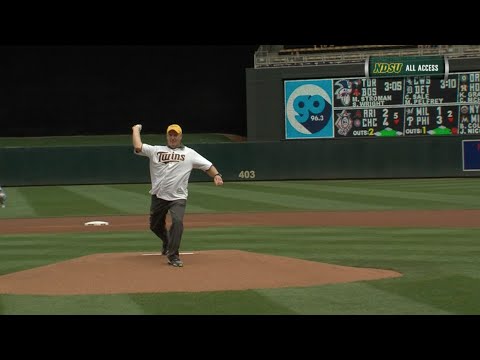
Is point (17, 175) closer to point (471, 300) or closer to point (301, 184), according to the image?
point (301, 184)

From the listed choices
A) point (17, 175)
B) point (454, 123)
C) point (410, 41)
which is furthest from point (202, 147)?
point (410, 41)

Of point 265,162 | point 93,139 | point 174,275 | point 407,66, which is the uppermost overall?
point 407,66

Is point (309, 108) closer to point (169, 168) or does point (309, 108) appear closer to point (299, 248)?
point (299, 248)

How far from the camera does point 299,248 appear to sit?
1209 centimetres

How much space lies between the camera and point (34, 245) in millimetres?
13047

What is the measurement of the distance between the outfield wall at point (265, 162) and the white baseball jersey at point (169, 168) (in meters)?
22.7

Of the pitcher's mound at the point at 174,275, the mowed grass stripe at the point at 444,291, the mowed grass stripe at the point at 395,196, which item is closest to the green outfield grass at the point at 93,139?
the mowed grass stripe at the point at 395,196

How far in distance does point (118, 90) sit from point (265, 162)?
34.9ft

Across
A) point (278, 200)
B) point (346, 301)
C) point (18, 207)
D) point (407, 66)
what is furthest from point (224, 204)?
point (346, 301)

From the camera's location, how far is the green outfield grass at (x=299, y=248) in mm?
7352

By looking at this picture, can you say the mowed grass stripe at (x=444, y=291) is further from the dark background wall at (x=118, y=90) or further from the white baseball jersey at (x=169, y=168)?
the dark background wall at (x=118, y=90)


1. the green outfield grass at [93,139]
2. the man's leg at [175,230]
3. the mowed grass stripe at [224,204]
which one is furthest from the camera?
the green outfield grass at [93,139]

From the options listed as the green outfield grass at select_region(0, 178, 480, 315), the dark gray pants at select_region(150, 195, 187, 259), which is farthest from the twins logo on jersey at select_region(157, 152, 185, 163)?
the green outfield grass at select_region(0, 178, 480, 315)

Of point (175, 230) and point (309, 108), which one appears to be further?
point (309, 108)
